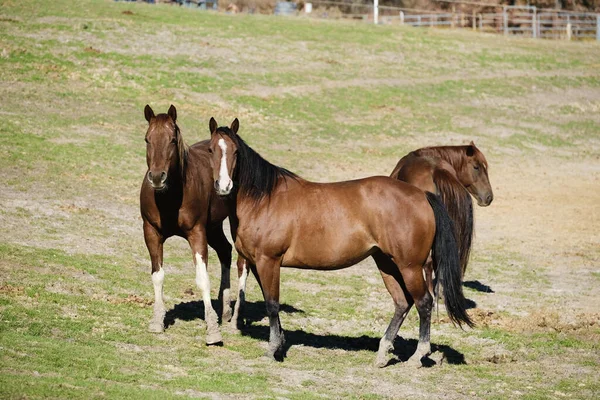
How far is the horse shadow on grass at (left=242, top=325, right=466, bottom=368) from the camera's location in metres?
10.6

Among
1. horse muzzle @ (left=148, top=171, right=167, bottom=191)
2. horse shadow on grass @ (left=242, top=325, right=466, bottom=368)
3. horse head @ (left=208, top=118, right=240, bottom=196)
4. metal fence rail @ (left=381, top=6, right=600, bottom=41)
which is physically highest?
metal fence rail @ (left=381, top=6, right=600, bottom=41)

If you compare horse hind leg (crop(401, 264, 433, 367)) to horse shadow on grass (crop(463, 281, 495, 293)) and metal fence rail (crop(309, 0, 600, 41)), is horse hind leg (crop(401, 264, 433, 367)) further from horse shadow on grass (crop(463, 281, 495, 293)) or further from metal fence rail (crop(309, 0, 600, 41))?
metal fence rail (crop(309, 0, 600, 41))

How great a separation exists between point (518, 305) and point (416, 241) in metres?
4.73

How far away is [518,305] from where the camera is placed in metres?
13.7

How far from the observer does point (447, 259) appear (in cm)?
998

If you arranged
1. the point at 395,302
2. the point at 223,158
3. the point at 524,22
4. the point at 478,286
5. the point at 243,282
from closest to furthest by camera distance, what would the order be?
1. the point at 223,158
2. the point at 395,302
3. the point at 243,282
4. the point at 478,286
5. the point at 524,22

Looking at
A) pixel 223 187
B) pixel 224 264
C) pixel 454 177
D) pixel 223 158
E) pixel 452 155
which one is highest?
pixel 223 158

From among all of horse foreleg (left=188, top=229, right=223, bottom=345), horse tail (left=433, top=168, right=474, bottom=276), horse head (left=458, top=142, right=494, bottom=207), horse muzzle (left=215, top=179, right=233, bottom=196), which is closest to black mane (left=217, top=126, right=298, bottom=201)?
horse muzzle (left=215, top=179, right=233, bottom=196)

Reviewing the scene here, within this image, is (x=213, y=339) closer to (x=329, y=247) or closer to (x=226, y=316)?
(x=226, y=316)

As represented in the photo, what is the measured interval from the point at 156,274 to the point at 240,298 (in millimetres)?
1334

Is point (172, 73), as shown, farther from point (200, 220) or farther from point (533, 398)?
point (533, 398)

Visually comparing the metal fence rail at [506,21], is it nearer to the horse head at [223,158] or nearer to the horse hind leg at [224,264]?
the horse hind leg at [224,264]

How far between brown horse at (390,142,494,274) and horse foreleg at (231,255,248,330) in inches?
101

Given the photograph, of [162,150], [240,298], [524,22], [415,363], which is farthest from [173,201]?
[524,22]
